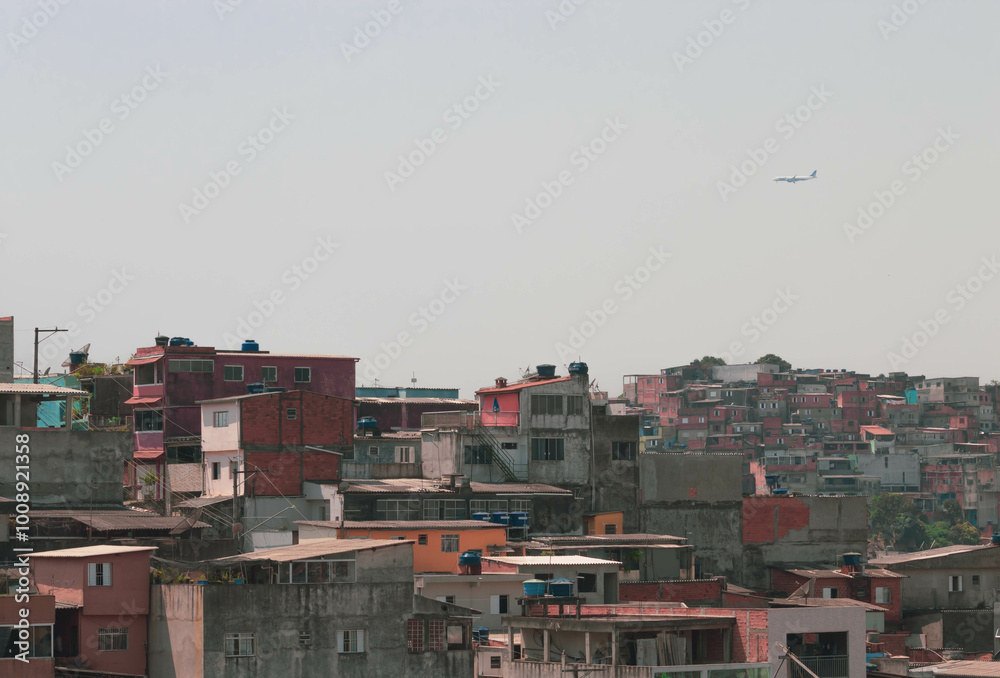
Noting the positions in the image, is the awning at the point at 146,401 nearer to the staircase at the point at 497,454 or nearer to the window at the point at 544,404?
the staircase at the point at 497,454

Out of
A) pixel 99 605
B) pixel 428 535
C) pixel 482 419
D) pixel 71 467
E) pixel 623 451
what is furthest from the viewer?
pixel 623 451

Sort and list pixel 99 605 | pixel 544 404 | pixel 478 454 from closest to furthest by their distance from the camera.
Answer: pixel 99 605, pixel 478 454, pixel 544 404

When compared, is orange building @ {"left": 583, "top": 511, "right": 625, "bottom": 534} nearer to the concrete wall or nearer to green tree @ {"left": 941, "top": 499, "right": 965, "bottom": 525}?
the concrete wall

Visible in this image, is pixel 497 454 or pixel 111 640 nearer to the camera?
pixel 111 640

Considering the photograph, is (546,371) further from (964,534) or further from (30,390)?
(964,534)

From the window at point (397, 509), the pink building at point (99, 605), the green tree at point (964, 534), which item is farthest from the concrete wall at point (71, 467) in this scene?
the green tree at point (964, 534)

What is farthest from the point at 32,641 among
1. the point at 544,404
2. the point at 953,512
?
the point at 953,512

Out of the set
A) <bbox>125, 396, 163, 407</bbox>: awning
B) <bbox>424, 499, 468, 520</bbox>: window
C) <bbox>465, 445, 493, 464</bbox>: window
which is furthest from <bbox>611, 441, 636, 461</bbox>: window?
<bbox>125, 396, 163, 407</bbox>: awning

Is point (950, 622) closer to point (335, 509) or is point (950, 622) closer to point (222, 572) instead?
point (335, 509)
